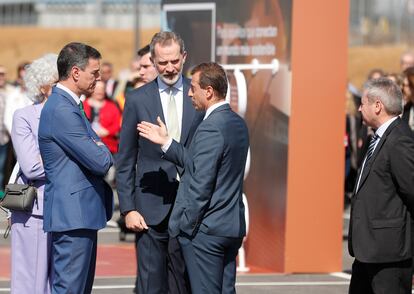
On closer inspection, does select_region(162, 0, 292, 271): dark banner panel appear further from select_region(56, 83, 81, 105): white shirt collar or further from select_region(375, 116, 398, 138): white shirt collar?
select_region(56, 83, 81, 105): white shirt collar

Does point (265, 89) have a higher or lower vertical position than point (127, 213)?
higher

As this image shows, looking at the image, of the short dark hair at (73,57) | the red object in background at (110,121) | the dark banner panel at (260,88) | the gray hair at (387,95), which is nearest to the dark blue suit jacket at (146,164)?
the short dark hair at (73,57)

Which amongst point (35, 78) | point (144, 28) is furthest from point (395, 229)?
point (144, 28)

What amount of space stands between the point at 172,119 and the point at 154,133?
0.59 m

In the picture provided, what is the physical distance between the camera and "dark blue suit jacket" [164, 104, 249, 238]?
6.82 meters

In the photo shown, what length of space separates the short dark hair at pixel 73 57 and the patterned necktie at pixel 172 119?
2.14ft

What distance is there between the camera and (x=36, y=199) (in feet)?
25.2

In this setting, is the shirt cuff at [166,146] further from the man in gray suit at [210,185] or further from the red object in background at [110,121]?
the red object in background at [110,121]

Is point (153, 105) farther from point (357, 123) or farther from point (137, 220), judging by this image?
point (357, 123)

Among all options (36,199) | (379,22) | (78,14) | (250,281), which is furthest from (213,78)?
(78,14)

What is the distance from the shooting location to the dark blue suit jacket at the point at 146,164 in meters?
7.60

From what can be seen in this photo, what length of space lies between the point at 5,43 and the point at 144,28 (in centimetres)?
713

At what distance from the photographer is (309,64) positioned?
424 inches

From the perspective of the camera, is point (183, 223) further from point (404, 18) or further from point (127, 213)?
point (404, 18)
